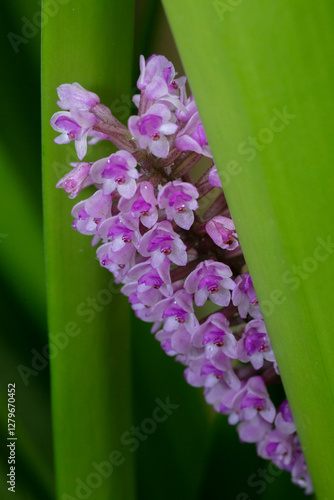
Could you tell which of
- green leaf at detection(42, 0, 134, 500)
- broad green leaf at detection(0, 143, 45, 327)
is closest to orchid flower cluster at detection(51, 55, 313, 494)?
green leaf at detection(42, 0, 134, 500)

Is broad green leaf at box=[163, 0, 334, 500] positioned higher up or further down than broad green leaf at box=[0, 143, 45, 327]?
further down

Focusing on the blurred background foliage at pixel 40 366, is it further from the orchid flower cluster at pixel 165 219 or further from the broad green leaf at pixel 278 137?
the broad green leaf at pixel 278 137

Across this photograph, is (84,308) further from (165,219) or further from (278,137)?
(278,137)

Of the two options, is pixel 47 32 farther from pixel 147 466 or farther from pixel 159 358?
pixel 147 466

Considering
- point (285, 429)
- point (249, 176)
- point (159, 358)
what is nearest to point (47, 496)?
point (159, 358)

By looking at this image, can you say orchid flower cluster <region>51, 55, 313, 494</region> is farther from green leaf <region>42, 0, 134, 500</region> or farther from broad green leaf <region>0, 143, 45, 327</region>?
broad green leaf <region>0, 143, 45, 327</region>

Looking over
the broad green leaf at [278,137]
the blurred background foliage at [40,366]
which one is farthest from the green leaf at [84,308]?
the broad green leaf at [278,137]
